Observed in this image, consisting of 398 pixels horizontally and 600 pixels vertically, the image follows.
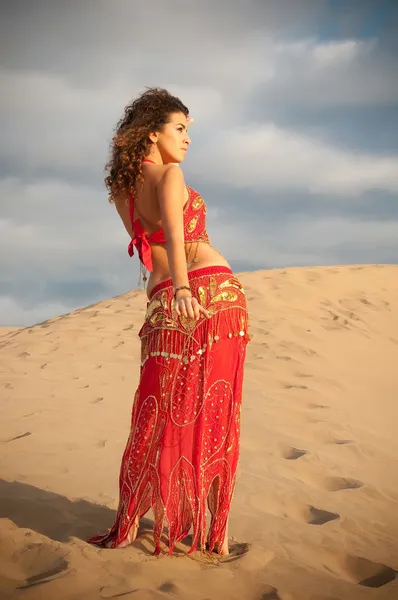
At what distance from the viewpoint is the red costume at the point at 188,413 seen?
11.1 ft

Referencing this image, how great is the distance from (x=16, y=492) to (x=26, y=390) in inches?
158

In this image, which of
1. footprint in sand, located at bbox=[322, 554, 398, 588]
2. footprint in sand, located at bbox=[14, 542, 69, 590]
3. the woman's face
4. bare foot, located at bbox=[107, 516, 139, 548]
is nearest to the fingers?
the woman's face

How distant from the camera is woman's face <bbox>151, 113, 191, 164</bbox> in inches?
140

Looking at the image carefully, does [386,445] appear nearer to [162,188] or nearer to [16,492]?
[16,492]

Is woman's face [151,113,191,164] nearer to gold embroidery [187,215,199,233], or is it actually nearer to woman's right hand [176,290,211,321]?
gold embroidery [187,215,199,233]

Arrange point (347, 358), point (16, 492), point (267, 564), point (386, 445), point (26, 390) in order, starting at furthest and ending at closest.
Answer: point (347, 358)
point (26, 390)
point (386, 445)
point (16, 492)
point (267, 564)

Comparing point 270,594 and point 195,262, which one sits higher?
point 195,262

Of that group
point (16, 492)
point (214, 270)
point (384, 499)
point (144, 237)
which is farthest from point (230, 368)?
point (384, 499)

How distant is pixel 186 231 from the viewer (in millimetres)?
3502

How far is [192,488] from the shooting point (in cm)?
337

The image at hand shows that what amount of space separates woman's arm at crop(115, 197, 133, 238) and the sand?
65.4 inches

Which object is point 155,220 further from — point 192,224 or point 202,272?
point 202,272

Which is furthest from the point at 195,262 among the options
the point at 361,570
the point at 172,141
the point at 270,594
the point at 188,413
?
the point at 361,570

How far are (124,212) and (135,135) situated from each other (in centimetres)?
42
